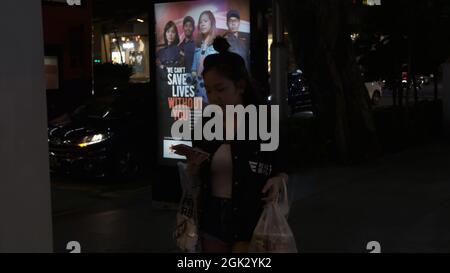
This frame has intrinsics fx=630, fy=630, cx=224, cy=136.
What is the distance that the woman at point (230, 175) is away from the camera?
146 inches

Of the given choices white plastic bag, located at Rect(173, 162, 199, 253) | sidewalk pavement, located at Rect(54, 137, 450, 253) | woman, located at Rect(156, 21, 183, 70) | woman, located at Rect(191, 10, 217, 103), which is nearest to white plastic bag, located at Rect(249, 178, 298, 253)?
white plastic bag, located at Rect(173, 162, 199, 253)

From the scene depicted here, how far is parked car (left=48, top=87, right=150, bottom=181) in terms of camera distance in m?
9.69

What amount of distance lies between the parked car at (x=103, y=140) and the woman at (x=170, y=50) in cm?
267

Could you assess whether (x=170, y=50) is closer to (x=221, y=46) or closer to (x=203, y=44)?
(x=203, y=44)

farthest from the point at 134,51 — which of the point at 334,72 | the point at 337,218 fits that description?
the point at 337,218

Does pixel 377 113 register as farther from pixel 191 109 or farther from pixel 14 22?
pixel 14 22

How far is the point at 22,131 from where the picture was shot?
334cm

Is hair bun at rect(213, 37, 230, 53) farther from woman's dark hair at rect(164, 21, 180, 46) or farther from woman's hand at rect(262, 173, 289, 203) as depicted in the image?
woman's dark hair at rect(164, 21, 180, 46)

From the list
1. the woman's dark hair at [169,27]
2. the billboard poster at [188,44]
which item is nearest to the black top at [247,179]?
the billboard poster at [188,44]

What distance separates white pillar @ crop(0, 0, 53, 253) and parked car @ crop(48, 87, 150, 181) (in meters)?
6.27

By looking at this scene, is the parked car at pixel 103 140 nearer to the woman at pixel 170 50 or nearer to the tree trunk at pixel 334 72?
the woman at pixel 170 50

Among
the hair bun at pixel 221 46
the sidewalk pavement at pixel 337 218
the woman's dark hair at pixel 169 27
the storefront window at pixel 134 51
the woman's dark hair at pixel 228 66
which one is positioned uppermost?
the storefront window at pixel 134 51

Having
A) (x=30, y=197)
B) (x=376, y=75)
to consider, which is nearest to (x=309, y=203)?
(x=30, y=197)
